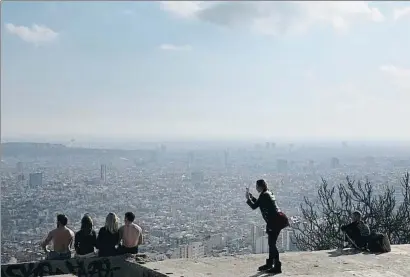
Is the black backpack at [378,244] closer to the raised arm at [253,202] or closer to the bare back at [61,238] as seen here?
the raised arm at [253,202]

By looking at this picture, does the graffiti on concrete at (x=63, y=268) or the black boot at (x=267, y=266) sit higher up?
the black boot at (x=267, y=266)

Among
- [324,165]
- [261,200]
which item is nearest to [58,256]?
[261,200]

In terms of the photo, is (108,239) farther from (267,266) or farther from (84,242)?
(267,266)

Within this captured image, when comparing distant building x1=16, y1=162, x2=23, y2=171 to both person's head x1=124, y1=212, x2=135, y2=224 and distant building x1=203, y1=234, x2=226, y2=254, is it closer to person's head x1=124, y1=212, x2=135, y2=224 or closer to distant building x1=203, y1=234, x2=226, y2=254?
distant building x1=203, y1=234, x2=226, y2=254

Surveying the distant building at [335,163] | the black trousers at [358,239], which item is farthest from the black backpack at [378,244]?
the distant building at [335,163]

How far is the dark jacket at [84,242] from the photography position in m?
11.5

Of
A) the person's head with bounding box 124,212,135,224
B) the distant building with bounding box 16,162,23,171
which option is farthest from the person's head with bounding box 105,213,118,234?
the distant building with bounding box 16,162,23,171

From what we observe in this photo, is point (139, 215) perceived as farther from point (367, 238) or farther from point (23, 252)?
point (367, 238)

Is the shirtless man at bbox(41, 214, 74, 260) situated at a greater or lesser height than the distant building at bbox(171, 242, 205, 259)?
greater

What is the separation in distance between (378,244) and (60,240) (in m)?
6.07

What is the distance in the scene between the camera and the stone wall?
1093 centimetres

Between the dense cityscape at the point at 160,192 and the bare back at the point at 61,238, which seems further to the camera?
the dense cityscape at the point at 160,192

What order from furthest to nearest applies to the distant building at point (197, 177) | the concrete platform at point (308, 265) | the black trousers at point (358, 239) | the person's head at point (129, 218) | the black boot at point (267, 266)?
the distant building at point (197, 177) < the black trousers at point (358, 239) < the person's head at point (129, 218) < the black boot at point (267, 266) < the concrete platform at point (308, 265)

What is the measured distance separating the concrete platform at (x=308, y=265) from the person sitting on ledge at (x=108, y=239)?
0.86 m
